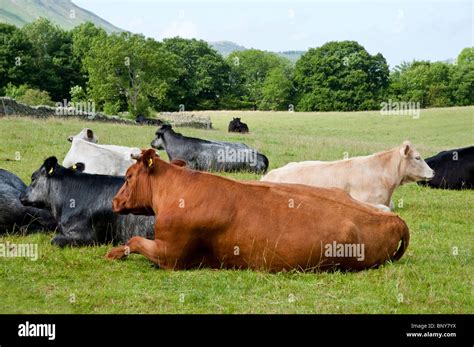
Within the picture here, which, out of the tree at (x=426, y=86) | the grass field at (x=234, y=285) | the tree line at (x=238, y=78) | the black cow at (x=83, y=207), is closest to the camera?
the grass field at (x=234, y=285)

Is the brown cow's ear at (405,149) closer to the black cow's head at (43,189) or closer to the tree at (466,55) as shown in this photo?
the black cow's head at (43,189)

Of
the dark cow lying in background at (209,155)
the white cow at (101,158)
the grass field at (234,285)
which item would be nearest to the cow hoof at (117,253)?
the grass field at (234,285)

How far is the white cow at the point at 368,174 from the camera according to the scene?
1285 centimetres

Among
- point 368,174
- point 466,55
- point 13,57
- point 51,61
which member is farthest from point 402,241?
point 466,55

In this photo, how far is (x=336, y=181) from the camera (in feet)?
42.4

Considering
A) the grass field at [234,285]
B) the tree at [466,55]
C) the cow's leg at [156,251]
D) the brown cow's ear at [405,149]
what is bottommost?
the grass field at [234,285]

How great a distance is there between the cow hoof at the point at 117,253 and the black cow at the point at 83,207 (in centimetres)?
93

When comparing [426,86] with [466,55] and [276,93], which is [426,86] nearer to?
[276,93]

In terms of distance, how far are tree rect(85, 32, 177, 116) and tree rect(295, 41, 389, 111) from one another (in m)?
30.8

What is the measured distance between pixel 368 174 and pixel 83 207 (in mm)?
5781

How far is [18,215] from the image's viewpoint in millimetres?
10633

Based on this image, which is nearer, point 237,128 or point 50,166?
point 50,166
